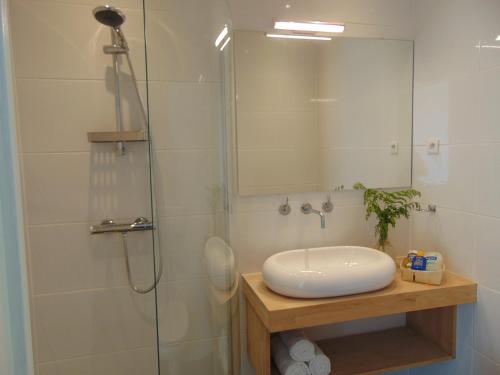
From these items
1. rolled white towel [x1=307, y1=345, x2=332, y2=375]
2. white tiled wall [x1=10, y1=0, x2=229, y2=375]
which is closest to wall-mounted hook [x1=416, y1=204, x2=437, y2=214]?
rolled white towel [x1=307, y1=345, x2=332, y2=375]

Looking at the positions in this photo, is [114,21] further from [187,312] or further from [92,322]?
[92,322]

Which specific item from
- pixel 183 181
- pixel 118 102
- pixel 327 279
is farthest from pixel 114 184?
pixel 327 279

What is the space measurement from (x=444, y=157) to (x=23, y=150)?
1.92 meters

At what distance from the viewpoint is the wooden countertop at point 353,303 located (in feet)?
4.29

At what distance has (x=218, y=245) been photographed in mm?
1368

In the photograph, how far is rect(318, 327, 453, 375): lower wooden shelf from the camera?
60.7 inches

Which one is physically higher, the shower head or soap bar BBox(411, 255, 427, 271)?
the shower head

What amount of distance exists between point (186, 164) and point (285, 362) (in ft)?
3.02

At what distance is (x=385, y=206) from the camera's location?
1.81 meters

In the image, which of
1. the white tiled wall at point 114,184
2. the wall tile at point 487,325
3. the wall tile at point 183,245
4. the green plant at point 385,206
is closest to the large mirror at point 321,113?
the green plant at point 385,206

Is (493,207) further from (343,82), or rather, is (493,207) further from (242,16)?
(242,16)

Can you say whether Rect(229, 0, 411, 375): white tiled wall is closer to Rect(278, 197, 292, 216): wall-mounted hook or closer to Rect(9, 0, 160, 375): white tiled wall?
Rect(278, 197, 292, 216): wall-mounted hook

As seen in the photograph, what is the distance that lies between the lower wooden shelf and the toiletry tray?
1.27 ft

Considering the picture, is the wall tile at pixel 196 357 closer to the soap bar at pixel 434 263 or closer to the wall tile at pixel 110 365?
the wall tile at pixel 110 365
